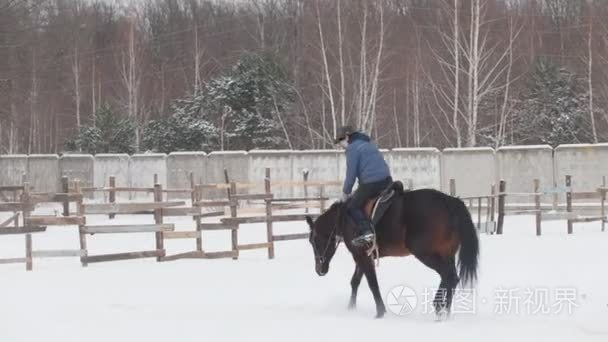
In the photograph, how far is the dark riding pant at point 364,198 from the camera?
27.7ft

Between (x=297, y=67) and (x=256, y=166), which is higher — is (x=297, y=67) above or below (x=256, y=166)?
above

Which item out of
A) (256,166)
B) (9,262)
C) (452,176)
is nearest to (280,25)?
(256,166)

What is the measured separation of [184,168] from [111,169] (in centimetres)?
330

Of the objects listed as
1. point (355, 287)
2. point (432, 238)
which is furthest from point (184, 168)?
point (432, 238)

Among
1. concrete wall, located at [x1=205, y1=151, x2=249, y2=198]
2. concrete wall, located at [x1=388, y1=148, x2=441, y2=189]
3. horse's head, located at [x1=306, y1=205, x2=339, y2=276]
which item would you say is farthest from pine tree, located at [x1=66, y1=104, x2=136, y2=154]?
horse's head, located at [x1=306, y1=205, x2=339, y2=276]

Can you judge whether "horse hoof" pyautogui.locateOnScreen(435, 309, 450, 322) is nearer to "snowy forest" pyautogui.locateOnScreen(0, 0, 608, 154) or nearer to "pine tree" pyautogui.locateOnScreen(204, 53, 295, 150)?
"snowy forest" pyautogui.locateOnScreen(0, 0, 608, 154)

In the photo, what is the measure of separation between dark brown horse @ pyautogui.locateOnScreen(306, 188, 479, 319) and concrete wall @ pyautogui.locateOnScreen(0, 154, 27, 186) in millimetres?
27026

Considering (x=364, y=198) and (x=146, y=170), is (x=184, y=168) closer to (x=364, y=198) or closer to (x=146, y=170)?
(x=146, y=170)

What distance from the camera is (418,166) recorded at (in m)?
27.6

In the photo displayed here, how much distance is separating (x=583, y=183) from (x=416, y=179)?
518cm

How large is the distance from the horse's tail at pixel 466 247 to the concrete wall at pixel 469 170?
1856 cm

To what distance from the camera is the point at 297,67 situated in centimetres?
4147

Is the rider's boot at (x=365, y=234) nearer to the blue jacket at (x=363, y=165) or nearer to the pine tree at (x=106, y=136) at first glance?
the blue jacket at (x=363, y=165)

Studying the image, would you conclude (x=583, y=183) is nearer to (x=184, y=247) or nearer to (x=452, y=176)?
(x=452, y=176)
